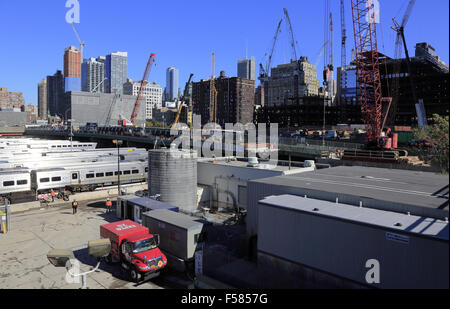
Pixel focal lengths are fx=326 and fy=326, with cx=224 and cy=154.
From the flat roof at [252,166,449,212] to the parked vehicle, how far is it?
23.9ft

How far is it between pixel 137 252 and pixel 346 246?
33.9ft

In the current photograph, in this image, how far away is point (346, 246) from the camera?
12633mm

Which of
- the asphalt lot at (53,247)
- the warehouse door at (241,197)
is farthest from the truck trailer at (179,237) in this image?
the warehouse door at (241,197)

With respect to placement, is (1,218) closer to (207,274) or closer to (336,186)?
(207,274)

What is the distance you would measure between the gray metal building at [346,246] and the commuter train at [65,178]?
99.0ft

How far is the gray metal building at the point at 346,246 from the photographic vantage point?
10.9 metres

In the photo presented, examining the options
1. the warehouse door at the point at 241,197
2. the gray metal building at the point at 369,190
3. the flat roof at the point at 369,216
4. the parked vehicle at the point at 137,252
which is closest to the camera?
the flat roof at the point at 369,216

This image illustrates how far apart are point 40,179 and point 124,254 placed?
945 inches

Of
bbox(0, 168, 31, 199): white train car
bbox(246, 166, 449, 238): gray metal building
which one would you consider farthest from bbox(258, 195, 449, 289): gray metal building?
bbox(0, 168, 31, 199): white train car

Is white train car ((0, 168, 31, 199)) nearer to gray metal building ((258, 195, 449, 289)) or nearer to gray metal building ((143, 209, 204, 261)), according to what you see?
gray metal building ((143, 209, 204, 261))

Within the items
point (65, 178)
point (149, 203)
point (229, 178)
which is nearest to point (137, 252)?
point (149, 203)

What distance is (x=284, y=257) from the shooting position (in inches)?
577

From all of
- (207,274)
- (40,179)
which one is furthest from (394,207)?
(40,179)

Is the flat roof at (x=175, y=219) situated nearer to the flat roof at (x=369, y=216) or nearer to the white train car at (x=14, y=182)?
the flat roof at (x=369, y=216)
